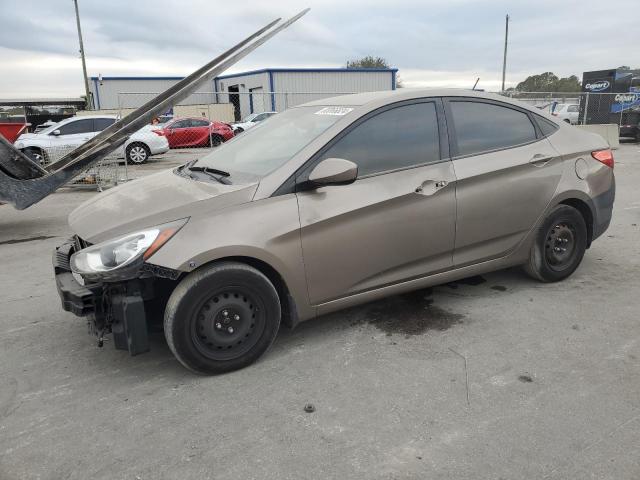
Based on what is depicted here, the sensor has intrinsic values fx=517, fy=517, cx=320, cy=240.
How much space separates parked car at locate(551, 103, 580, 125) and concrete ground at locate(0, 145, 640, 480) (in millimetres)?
24237

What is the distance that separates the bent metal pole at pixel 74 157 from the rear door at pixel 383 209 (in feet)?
4.22

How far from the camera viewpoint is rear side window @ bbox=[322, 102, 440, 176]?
348cm

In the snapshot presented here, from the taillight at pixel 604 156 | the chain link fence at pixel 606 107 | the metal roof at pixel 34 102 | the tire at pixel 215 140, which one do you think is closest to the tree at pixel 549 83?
the chain link fence at pixel 606 107

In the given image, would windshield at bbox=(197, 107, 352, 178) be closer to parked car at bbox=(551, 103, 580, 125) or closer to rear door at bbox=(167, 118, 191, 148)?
rear door at bbox=(167, 118, 191, 148)

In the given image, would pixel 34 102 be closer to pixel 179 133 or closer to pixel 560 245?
pixel 179 133

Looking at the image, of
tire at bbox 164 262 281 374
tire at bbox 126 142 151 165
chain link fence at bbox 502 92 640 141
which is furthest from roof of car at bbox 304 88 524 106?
chain link fence at bbox 502 92 640 141

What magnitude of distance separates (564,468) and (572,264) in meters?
2.65

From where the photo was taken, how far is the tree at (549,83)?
237ft

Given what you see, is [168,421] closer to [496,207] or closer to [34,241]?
[496,207]

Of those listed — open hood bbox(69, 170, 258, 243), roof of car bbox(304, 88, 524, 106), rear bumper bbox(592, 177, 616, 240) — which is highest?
roof of car bbox(304, 88, 524, 106)

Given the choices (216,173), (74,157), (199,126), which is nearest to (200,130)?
(199,126)

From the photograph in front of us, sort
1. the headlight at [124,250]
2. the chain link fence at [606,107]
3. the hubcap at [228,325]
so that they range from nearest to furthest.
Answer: the headlight at [124,250]
the hubcap at [228,325]
the chain link fence at [606,107]

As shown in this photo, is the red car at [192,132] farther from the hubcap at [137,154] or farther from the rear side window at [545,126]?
the rear side window at [545,126]

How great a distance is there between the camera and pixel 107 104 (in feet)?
130
